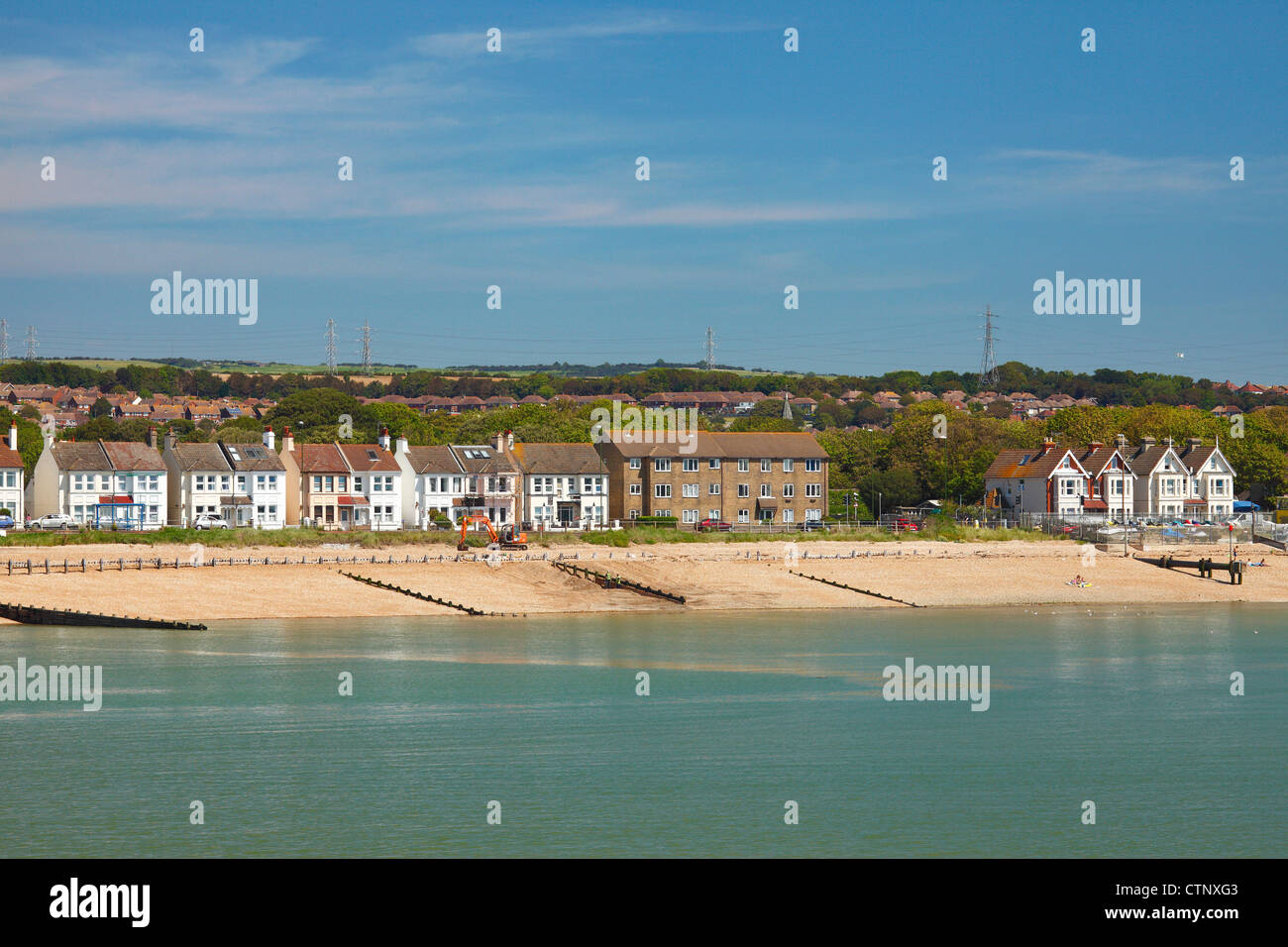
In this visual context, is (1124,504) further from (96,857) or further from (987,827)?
(96,857)

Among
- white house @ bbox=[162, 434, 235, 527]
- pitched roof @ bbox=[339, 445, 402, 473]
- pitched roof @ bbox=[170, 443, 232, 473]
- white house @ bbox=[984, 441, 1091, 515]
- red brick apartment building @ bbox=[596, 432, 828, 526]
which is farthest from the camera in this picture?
white house @ bbox=[984, 441, 1091, 515]

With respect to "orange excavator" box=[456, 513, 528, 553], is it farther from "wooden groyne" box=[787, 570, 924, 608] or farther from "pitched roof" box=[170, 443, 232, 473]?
"pitched roof" box=[170, 443, 232, 473]

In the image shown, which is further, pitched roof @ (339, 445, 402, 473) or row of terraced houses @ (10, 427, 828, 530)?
pitched roof @ (339, 445, 402, 473)

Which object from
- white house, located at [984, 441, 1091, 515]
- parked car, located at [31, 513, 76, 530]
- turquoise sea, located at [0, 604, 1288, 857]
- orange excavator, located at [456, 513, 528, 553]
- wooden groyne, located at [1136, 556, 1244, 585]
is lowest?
turquoise sea, located at [0, 604, 1288, 857]

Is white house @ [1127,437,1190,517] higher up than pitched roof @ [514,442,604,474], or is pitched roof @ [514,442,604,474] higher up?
pitched roof @ [514,442,604,474]

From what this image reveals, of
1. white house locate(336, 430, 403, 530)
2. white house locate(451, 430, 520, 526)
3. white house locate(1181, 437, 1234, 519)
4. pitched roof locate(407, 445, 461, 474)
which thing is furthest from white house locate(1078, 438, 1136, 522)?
white house locate(336, 430, 403, 530)
